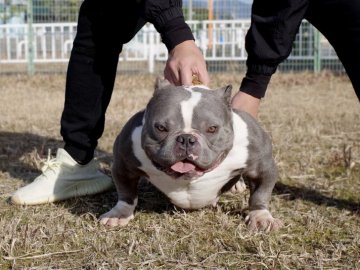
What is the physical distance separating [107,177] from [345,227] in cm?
98

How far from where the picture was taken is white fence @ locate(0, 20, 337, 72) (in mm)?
8133

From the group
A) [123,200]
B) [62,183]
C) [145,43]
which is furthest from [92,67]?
[145,43]

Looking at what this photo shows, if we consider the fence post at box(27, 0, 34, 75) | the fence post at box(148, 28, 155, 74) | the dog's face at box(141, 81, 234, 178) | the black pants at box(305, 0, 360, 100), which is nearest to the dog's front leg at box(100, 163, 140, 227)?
the dog's face at box(141, 81, 234, 178)

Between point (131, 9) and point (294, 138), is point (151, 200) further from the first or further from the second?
point (294, 138)

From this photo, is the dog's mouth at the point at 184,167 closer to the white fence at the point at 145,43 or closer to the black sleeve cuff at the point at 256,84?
the black sleeve cuff at the point at 256,84

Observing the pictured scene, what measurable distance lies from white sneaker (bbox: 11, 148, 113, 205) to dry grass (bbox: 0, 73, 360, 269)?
1.8 inches

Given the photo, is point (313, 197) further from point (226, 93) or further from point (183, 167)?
point (183, 167)

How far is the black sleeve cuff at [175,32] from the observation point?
1979 millimetres

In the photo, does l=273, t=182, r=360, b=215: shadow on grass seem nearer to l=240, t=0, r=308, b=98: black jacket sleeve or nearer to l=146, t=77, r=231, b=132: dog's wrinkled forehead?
l=240, t=0, r=308, b=98: black jacket sleeve

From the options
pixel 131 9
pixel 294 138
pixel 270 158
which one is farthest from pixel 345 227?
pixel 294 138

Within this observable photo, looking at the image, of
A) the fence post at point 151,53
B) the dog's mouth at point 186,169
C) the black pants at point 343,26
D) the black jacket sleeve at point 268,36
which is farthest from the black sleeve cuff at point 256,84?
the fence post at point 151,53

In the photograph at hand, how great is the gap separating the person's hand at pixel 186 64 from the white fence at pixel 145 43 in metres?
6.17

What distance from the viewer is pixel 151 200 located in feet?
7.68

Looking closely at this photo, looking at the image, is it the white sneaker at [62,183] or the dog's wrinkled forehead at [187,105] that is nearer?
the dog's wrinkled forehead at [187,105]
